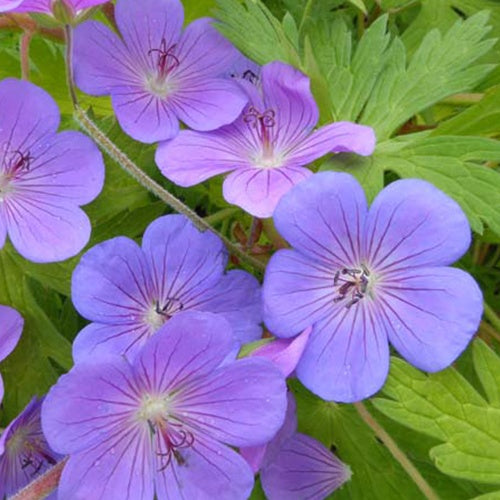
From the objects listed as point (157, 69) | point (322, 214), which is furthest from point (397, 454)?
point (157, 69)

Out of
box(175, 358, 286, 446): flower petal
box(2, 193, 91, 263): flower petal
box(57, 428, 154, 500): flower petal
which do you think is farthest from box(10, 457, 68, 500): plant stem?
box(2, 193, 91, 263): flower petal

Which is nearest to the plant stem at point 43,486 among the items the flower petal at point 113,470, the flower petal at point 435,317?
the flower petal at point 113,470

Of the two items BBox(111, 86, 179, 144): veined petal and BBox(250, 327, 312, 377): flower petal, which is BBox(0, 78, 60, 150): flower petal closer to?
BBox(111, 86, 179, 144): veined petal

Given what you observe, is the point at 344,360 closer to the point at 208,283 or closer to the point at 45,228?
the point at 208,283

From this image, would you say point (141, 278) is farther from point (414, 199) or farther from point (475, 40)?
point (475, 40)

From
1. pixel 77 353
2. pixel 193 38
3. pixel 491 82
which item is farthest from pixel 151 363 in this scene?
pixel 491 82

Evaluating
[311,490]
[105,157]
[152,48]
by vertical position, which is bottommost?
[311,490]
